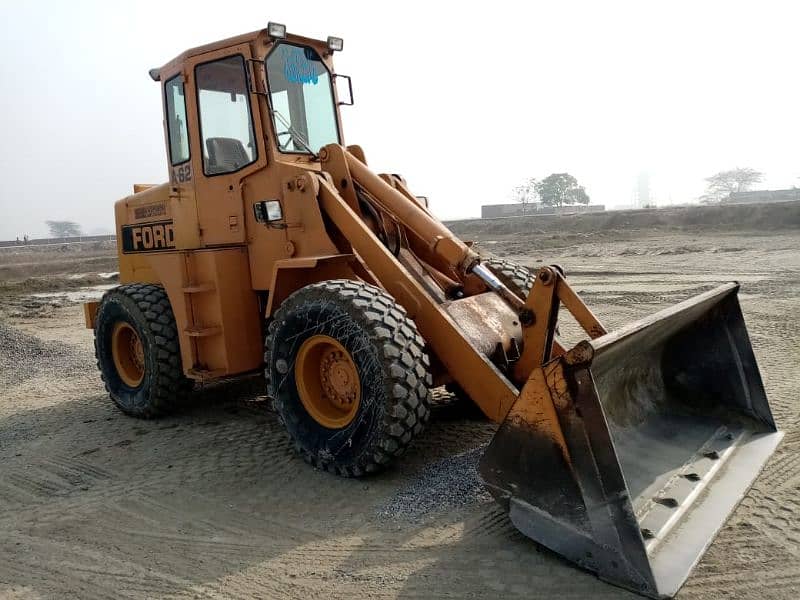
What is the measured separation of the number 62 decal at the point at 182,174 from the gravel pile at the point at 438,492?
3288 millimetres

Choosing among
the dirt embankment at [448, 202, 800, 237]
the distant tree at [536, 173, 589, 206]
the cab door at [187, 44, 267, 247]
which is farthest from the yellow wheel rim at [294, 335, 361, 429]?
the distant tree at [536, 173, 589, 206]

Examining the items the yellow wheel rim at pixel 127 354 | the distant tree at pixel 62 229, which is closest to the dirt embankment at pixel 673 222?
the yellow wheel rim at pixel 127 354

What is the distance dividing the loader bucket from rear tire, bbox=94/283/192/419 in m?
3.34

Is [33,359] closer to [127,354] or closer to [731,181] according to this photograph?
[127,354]

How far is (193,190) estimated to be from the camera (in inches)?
219

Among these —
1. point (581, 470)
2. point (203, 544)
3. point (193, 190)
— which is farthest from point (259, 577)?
point (193, 190)

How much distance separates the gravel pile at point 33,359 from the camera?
8047 mm

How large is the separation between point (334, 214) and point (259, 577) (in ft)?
8.24

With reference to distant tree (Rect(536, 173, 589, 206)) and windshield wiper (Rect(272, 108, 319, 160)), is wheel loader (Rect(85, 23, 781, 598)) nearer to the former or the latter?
windshield wiper (Rect(272, 108, 319, 160))

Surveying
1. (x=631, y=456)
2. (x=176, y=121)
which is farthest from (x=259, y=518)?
(x=176, y=121)

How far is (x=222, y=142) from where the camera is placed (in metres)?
5.36

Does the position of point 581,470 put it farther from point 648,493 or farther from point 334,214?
point 334,214

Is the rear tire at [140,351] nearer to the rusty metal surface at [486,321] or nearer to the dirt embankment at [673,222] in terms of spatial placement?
the rusty metal surface at [486,321]

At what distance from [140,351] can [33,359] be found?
→ 3.87 meters
